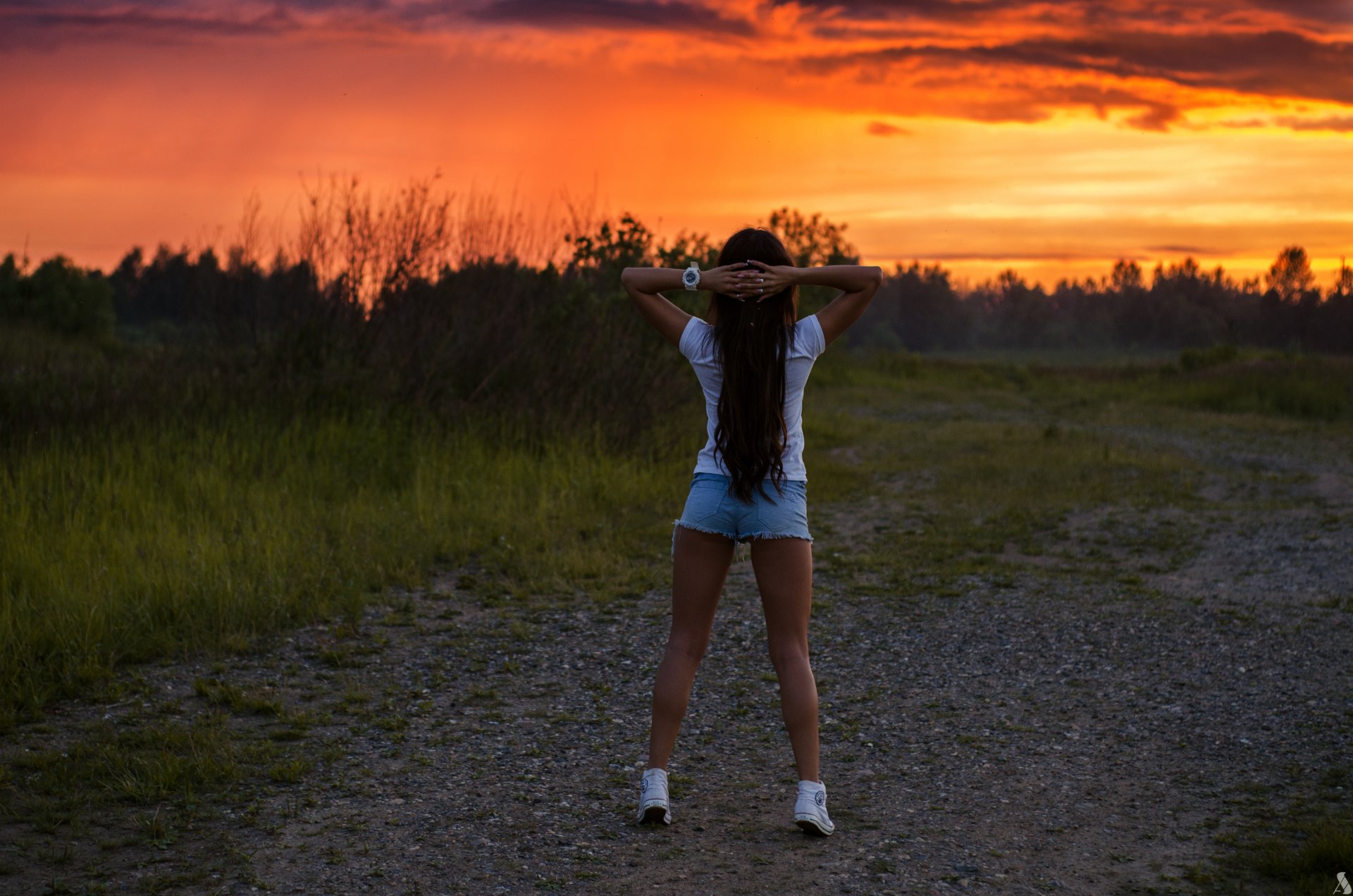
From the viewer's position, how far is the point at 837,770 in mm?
4777

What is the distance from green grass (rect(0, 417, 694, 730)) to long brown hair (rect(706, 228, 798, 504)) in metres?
3.63

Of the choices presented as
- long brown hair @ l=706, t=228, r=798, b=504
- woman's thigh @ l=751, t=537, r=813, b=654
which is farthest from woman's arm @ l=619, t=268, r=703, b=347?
woman's thigh @ l=751, t=537, r=813, b=654

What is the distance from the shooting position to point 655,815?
4.10m

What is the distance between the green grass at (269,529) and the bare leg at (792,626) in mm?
3549

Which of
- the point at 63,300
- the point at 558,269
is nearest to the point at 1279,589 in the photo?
the point at 558,269

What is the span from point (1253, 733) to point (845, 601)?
9.86 feet

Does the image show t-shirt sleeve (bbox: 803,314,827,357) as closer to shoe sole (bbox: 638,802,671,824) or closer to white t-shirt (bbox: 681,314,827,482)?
white t-shirt (bbox: 681,314,827,482)

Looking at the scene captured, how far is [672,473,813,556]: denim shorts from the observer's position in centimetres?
375

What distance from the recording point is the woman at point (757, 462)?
3.73 meters

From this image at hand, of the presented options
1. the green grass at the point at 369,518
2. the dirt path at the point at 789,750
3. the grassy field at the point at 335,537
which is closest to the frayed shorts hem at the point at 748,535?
the dirt path at the point at 789,750

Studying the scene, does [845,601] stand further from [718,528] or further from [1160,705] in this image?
[718,528]

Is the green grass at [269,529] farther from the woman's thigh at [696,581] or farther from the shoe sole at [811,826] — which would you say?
the shoe sole at [811,826]

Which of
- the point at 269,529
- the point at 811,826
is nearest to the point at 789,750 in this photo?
the point at 811,826

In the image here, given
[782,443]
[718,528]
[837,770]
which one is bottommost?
[837,770]
